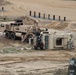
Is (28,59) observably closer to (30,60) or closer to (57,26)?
(30,60)

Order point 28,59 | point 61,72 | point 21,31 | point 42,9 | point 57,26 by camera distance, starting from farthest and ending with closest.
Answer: point 42,9 < point 57,26 < point 21,31 < point 28,59 < point 61,72

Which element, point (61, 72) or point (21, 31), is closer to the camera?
point (61, 72)

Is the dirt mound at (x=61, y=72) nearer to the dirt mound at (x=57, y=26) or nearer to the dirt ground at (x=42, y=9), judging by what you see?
the dirt mound at (x=57, y=26)

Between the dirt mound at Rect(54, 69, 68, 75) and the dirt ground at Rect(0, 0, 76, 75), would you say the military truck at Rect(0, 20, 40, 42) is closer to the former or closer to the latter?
the dirt ground at Rect(0, 0, 76, 75)

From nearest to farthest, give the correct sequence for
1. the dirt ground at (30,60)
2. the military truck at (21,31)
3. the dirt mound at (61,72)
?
the dirt mound at (61,72)
the dirt ground at (30,60)
the military truck at (21,31)

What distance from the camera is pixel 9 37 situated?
33.8 m

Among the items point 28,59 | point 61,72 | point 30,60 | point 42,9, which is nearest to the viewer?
point 61,72

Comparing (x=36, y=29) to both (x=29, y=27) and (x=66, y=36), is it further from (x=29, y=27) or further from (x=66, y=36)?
(x=66, y=36)

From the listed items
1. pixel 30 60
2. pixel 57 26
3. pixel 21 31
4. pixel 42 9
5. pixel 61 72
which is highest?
pixel 21 31

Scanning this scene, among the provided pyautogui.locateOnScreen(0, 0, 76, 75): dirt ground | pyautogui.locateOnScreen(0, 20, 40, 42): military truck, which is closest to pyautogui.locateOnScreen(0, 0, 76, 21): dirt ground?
pyautogui.locateOnScreen(0, 20, 40, 42): military truck

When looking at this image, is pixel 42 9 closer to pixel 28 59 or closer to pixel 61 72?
pixel 28 59

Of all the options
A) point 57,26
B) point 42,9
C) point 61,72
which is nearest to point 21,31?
point 57,26

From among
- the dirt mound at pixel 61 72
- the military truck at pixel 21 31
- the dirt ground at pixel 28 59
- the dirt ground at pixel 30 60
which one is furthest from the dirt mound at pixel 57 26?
the dirt mound at pixel 61 72

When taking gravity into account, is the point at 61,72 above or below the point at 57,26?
above
